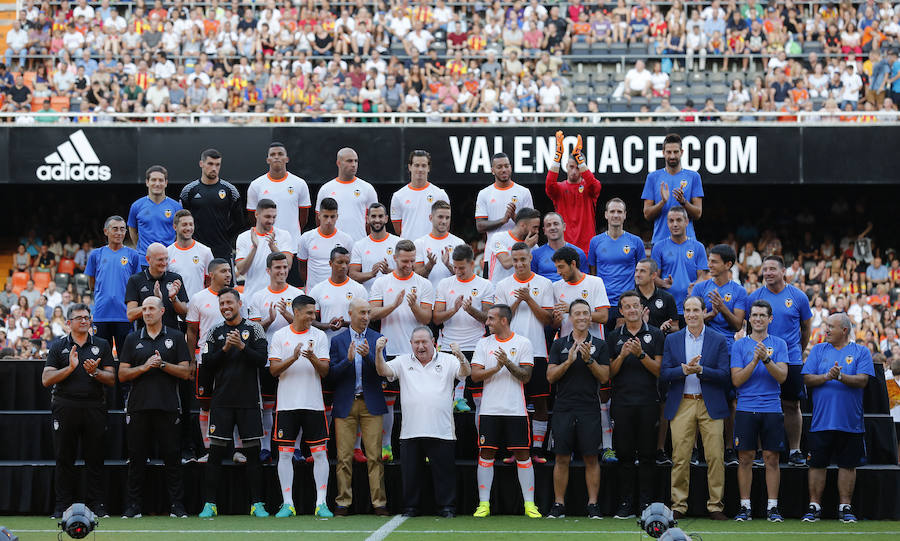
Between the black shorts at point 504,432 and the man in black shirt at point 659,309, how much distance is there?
135 centimetres

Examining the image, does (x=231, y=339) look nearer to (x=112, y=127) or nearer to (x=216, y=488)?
(x=216, y=488)

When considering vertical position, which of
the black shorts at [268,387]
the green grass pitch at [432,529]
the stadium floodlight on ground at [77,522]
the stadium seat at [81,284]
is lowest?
the green grass pitch at [432,529]

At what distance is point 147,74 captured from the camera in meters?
22.4

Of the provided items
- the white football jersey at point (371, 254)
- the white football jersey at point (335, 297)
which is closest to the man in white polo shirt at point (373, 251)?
the white football jersey at point (371, 254)

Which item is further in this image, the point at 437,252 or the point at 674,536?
the point at 437,252

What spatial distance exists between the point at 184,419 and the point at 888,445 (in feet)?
22.8

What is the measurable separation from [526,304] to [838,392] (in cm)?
299

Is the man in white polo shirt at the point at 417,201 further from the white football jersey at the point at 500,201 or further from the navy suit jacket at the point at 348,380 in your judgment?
the navy suit jacket at the point at 348,380

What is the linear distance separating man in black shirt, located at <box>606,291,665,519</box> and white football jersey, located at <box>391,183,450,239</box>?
9.16ft

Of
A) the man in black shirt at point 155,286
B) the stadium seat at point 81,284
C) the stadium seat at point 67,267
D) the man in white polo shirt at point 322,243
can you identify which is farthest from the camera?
the stadium seat at point 67,267

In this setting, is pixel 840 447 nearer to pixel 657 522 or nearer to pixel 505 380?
pixel 505 380

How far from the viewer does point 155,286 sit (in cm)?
1152

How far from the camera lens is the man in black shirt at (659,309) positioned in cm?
1123

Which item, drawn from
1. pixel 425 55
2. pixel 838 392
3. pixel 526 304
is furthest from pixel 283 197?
pixel 425 55
